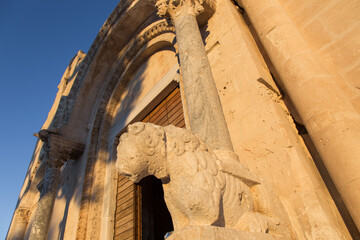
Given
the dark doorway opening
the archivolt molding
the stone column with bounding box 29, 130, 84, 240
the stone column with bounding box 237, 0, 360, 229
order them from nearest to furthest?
the stone column with bounding box 237, 0, 360, 229
the dark doorway opening
the stone column with bounding box 29, 130, 84, 240
the archivolt molding

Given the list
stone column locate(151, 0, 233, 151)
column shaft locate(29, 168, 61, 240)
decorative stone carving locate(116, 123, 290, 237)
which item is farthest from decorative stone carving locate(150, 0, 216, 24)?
column shaft locate(29, 168, 61, 240)

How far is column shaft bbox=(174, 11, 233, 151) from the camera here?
6.90 ft

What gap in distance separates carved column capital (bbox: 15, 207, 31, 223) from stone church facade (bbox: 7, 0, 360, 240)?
369 cm

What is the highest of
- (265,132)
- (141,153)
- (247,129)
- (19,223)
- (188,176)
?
(19,223)

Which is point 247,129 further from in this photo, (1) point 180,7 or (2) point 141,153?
(1) point 180,7

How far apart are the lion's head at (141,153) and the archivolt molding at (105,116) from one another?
355cm

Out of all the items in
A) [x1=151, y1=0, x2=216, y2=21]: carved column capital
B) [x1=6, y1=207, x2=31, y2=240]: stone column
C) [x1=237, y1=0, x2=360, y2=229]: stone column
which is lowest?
[x1=237, y1=0, x2=360, y2=229]: stone column

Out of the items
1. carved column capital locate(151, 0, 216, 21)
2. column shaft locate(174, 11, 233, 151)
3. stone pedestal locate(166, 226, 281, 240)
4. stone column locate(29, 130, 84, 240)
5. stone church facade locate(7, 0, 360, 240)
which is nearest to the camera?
stone pedestal locate(166, 226, 281, 240)

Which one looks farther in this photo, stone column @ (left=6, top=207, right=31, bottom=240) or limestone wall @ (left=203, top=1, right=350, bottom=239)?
stone column @ (left=6, top=207, right=31, bottom=240)

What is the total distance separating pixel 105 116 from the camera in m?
6.28

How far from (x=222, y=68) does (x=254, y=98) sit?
2.43ft

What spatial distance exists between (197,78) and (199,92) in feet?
0.64

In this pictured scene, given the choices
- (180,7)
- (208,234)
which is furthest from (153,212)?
(208,234)

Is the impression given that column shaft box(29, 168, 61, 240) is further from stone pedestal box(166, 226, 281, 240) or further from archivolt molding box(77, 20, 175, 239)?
stone pedestal box(166, 226, 281, 240)
